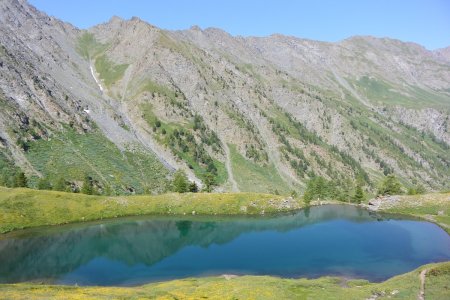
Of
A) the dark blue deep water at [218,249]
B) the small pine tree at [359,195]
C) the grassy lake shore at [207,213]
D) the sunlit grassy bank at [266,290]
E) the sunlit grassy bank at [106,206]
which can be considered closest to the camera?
the sunlit grassy bank at [266,290]

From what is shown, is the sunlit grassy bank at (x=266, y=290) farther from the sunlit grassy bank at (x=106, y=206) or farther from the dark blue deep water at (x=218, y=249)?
the sunlit grassy bank at (x=106, y=206)

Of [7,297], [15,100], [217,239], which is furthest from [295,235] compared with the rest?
[15,100]

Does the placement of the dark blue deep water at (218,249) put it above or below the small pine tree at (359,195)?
below

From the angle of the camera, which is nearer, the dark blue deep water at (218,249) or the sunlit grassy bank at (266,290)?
the sunlit grassy bank at (266,290)

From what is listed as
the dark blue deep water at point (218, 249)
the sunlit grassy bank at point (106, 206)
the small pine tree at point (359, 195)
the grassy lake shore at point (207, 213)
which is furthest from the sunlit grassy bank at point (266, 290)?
the small pine tree at point (359, 195)

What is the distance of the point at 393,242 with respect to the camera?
9925 cm

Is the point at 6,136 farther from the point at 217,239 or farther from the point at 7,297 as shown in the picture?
the point at 7,297

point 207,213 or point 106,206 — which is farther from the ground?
point 106,206

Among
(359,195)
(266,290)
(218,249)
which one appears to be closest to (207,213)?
(218,249)

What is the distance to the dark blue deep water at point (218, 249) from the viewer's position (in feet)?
250

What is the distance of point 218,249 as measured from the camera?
94.6 meters

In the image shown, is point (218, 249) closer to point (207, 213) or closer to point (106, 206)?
point (207, 213)

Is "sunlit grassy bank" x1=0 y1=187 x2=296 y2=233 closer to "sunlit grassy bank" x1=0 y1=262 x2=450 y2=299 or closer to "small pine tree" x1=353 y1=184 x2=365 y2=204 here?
"small pine tree" x1=353 y1=184 x2=365 y2=204

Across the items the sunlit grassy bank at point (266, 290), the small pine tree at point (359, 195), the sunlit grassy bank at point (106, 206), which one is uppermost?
the sunlit grassy bank at point (106, 206)
